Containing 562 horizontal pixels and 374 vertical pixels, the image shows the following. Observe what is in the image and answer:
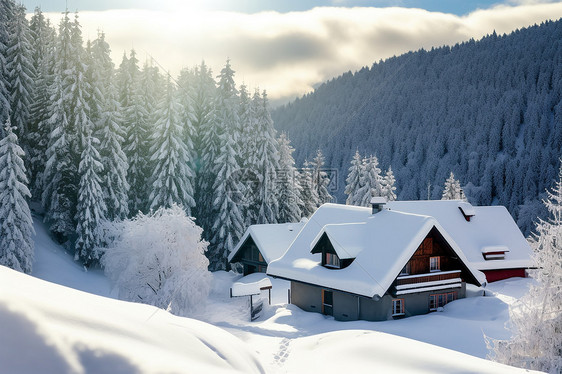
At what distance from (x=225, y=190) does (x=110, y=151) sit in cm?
1228

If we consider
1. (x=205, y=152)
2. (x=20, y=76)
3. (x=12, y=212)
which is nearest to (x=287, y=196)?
(x=205, y=152)

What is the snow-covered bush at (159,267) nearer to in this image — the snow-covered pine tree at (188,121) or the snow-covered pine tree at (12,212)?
the snow-covered pine tree at (12,212)

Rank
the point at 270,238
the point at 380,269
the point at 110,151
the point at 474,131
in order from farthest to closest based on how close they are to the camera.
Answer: the point at 474,131 < the point at 110,151 < the point at 270,238 < the point at 380,269

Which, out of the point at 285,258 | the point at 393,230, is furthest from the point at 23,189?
the point at 393,230

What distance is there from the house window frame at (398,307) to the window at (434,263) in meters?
3.22

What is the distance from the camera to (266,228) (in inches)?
A: 1576

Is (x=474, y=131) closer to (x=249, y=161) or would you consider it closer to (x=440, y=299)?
(x=249, y=161)

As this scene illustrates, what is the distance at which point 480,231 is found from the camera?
124ft

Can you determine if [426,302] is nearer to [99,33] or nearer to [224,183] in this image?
[224,183]

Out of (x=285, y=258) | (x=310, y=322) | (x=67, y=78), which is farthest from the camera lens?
(x=67, y=78)

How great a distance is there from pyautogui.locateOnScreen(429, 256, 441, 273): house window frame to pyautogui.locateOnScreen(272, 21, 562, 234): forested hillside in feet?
289

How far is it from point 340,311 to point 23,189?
25922 millimetres

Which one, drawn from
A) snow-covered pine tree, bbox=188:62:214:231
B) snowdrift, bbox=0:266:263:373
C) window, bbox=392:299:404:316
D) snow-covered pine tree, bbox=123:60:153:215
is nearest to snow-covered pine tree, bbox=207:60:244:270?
snow-covered pine tree, bbox=188:62:214:231

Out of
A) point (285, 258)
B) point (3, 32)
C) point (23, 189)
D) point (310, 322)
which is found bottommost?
point (310, 322)
